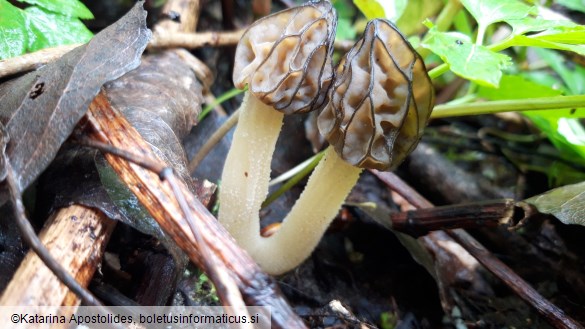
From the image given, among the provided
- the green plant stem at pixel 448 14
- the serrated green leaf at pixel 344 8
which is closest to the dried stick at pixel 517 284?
the green plant stem at pixel 448 14

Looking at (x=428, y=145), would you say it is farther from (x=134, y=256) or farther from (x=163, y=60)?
(x=134, y=256)

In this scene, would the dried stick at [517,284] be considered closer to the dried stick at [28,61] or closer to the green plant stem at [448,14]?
the green plant stem at [448,14]

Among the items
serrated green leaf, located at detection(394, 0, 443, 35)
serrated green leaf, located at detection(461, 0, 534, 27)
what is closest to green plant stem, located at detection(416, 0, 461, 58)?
serrated green leaf, located at detection(394, 0, 443, 35)

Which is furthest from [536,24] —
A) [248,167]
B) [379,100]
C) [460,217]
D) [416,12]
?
[416,12]

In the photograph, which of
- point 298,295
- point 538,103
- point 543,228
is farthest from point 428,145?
point 298,295

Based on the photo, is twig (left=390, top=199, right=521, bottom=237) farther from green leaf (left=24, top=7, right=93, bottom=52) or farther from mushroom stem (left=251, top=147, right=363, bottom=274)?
green leaf (left=24, top=7, right=93, bottom=52)
